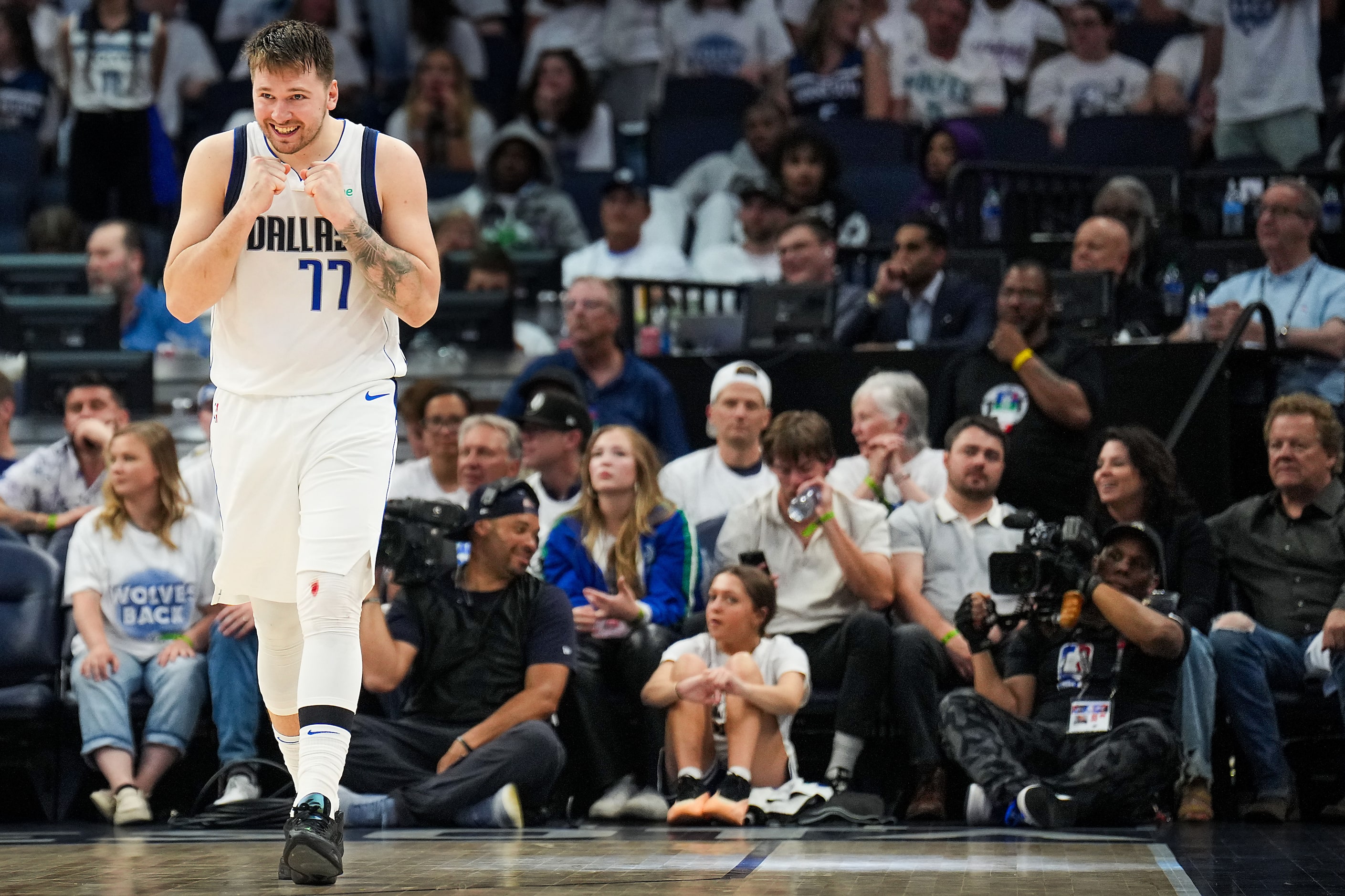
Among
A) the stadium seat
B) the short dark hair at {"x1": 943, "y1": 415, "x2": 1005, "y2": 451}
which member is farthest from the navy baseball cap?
the stadium seat

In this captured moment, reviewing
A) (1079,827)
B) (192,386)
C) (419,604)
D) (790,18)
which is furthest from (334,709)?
(790,18)

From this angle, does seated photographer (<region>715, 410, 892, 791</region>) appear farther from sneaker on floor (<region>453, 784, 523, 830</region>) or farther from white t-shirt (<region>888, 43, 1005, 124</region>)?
white t-shirt (<region>888, 43, 1005, 124</region>)

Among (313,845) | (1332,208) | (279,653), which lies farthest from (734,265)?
(313,845)

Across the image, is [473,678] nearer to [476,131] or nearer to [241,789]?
[241,789]

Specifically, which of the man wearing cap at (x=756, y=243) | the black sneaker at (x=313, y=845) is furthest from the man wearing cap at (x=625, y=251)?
the black sneaker at (x=313, y=845)

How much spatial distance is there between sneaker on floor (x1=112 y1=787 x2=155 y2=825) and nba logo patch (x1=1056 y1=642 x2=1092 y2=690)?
11.3 ft

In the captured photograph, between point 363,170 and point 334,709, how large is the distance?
137cm

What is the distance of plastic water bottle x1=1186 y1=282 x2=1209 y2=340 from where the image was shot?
933 cm

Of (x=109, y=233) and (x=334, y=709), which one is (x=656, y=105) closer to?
(x=109, y=233)

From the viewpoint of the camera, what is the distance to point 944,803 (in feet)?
23.2

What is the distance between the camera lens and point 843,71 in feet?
45.5

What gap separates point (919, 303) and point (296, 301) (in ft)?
18.6

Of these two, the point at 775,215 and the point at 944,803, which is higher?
the point at 775,215

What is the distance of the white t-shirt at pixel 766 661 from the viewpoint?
7.05 m
